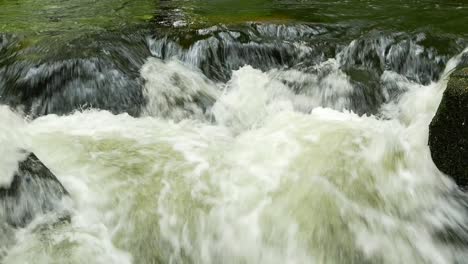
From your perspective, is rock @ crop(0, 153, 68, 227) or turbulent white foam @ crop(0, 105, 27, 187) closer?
rock @ crop(0, 153, 68, 227)

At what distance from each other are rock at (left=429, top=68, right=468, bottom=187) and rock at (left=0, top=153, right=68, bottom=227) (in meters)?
3.41

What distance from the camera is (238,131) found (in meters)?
5.64

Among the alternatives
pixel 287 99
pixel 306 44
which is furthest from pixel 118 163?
pixel 306 44

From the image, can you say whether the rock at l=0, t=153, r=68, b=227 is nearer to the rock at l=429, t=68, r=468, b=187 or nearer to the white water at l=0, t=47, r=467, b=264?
the white water at l=0, t=47, r=467, b=264

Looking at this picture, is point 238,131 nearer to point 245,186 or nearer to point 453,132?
point 245,186

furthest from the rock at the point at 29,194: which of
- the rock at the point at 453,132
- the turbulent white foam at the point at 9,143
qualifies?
the rock at the point at 453,132

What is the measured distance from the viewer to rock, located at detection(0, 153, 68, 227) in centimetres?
326

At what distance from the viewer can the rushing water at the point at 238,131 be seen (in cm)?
340

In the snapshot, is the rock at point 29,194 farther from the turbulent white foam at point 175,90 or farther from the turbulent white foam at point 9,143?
the turbulent white foam at point 175,90

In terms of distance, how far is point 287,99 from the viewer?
602 centimetres

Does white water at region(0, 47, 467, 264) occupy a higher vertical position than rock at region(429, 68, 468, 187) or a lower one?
lower

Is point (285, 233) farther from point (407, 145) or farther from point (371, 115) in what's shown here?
point (371, 115)

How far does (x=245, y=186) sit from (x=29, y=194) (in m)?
1.93

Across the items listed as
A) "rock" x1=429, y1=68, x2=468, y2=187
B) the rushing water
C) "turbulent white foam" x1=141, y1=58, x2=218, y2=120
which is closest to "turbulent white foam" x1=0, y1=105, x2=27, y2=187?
the rushing water
